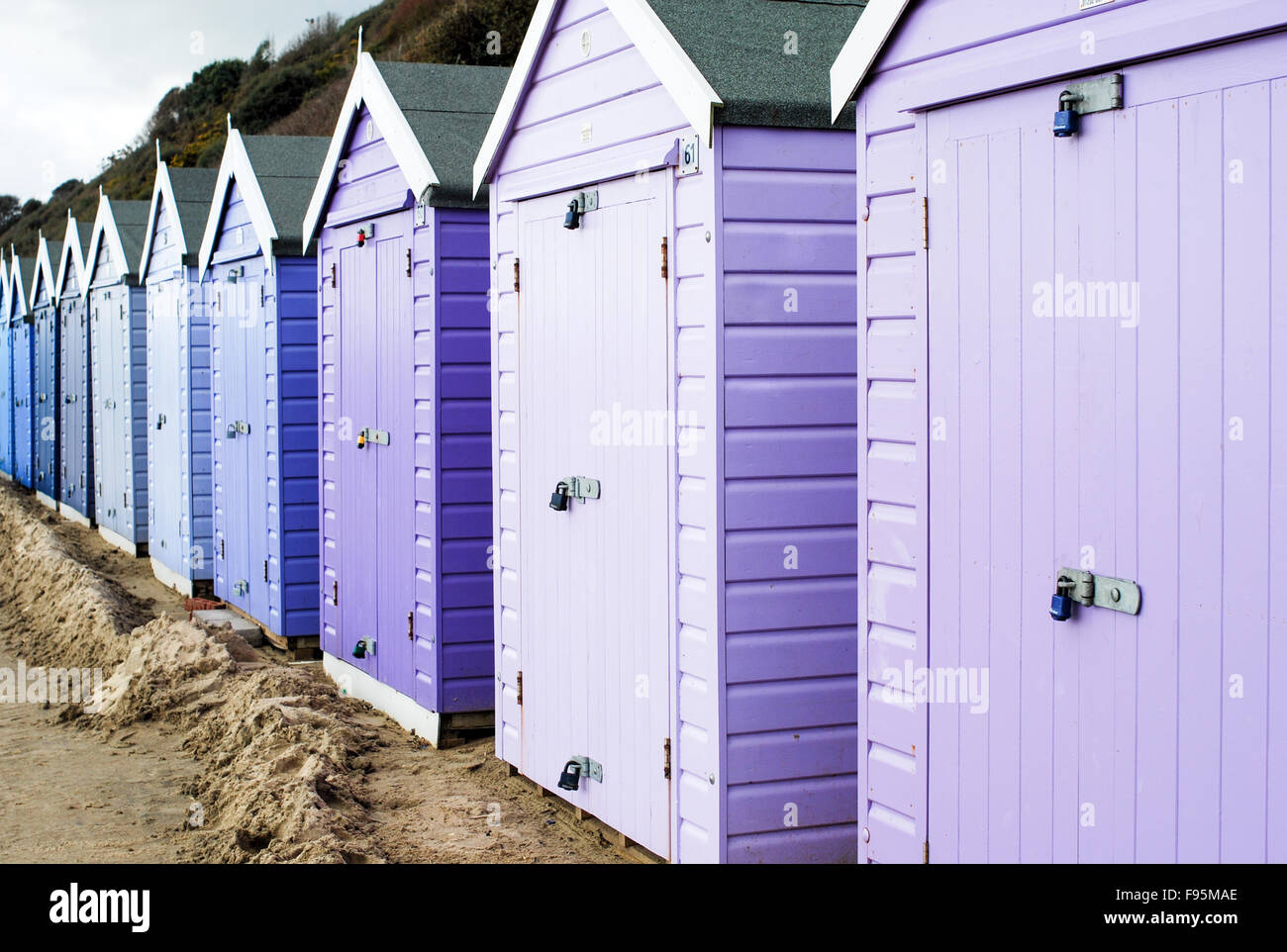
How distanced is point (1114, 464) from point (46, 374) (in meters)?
21.4

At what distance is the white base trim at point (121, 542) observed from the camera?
16.4 metres

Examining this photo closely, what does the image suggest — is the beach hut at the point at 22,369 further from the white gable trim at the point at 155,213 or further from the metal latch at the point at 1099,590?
the metal latch at the point at 1099,590

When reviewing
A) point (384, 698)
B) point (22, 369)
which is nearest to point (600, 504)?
point (384, 698)

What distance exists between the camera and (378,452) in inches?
340

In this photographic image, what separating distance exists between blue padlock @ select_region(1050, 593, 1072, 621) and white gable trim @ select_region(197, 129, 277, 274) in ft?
26.3

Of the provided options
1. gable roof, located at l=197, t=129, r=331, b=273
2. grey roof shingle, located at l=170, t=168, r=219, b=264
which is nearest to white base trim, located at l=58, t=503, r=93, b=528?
grey roof shingle, located at l=170, t=168, r=219, b=264

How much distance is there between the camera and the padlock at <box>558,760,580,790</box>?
6.24 metres

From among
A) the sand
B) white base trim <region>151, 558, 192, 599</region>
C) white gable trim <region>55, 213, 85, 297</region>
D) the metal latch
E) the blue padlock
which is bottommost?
the sand

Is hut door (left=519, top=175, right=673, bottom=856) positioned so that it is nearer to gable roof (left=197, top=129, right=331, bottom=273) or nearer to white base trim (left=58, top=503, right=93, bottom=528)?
gable roof (left=197, top=129, right=331, bottom=273)

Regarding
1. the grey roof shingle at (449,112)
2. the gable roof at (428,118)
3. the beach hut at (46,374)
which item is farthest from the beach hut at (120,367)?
the grey roof shingle at (449,112)

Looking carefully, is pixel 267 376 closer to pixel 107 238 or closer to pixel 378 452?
pixel 378 452

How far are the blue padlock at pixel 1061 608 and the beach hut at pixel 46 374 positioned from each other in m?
19.6

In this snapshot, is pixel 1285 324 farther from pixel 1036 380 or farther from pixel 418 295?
Answer: pixel 418 295

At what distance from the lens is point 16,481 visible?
26.3m
